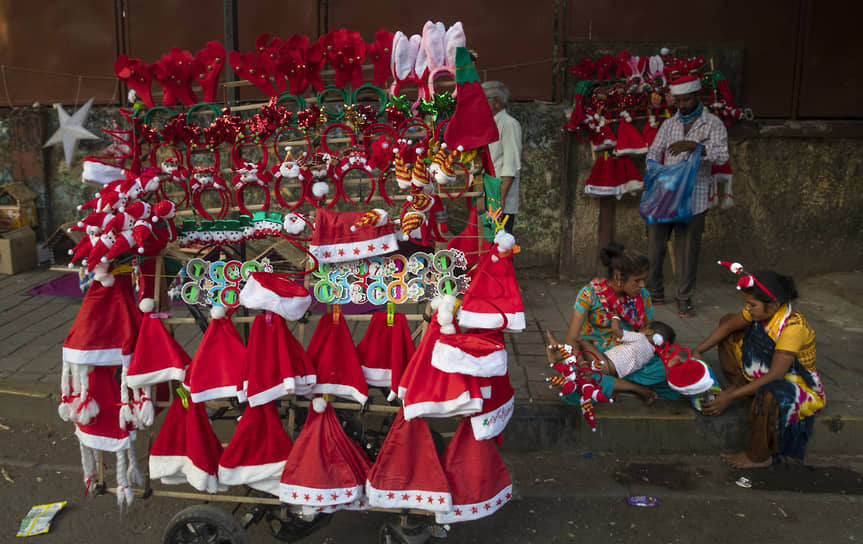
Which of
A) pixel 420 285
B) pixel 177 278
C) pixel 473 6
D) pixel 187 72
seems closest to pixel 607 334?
pixel 420 285

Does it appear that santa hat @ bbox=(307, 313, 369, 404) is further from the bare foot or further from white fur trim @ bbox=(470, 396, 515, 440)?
the bare foot

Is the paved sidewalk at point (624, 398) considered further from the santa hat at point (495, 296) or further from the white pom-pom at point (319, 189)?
the white pom-pom at point (319, 189)

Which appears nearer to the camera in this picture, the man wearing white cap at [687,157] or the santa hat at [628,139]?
the man wearing white cap at [687,157]

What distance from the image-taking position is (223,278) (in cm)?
271

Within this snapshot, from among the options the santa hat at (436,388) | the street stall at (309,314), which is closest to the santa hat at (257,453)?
the street stall at (309,314)

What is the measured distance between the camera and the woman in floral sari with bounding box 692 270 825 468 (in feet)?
11.0

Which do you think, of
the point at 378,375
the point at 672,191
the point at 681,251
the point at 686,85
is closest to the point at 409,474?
the point at 378,375

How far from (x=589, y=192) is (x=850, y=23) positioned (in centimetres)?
285

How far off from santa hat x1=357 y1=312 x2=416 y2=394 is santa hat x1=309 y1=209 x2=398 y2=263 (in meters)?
0.33

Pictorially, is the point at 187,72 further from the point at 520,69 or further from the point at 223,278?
the point at 520,69

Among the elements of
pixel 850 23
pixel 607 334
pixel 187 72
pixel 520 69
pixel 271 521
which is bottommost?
pixel 271 521

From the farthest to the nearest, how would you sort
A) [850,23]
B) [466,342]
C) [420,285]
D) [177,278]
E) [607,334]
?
[850,23] < [607,334] < [177,278] < [420,285] < [466,342]

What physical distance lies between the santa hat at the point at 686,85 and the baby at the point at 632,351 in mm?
2014

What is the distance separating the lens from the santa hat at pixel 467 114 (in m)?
2.41
